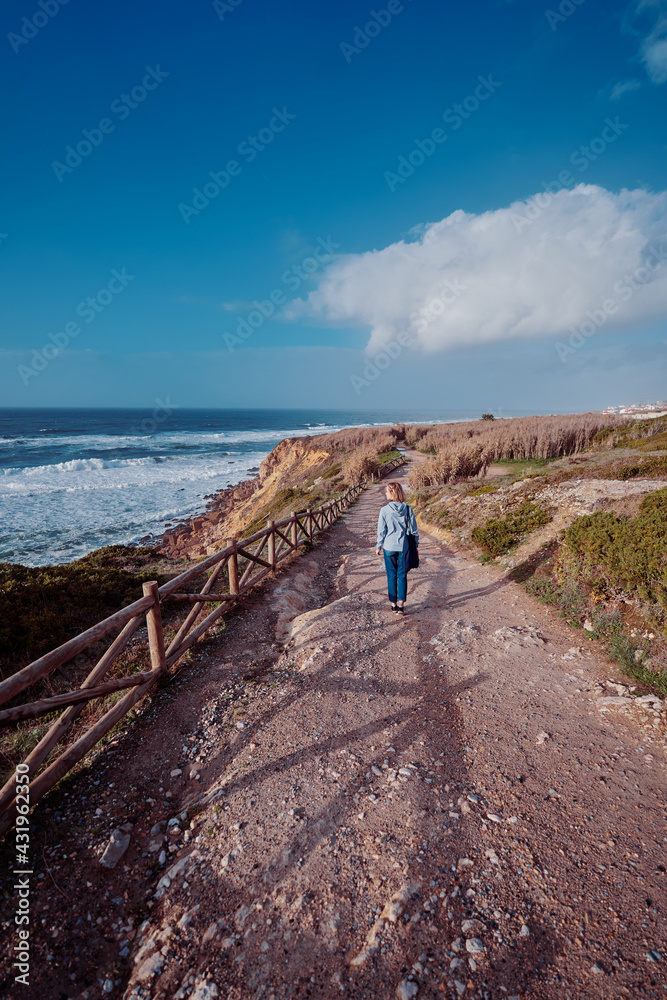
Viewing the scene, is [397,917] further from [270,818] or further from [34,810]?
[34,810]

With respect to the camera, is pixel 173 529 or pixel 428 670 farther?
pixel 173 529

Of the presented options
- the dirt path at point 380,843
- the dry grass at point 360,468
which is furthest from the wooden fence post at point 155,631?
the dry grass at point 360,468

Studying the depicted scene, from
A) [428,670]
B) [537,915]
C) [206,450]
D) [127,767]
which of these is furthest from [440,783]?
[206,450]

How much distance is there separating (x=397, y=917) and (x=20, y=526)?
25.3 metres

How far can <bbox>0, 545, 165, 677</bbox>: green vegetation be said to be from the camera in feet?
19.8

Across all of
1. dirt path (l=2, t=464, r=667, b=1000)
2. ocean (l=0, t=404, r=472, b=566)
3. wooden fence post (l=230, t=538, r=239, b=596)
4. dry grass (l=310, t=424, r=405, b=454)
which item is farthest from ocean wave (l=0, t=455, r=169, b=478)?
dirt path (l=2, t=464, r=667, b=1000)

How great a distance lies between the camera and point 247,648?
579 centimetres

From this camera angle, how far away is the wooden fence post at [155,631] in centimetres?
468

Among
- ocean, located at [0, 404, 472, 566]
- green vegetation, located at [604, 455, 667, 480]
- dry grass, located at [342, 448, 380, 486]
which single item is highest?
green vegetation, located at [604, 455, 667, 480]

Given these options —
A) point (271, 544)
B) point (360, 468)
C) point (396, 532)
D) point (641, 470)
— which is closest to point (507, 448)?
point (360, 468)

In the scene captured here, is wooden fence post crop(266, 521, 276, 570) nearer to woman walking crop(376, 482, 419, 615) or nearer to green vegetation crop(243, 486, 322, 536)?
woman walking crop(376, 482, 419, 615)

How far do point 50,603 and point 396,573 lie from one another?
21.2 feet

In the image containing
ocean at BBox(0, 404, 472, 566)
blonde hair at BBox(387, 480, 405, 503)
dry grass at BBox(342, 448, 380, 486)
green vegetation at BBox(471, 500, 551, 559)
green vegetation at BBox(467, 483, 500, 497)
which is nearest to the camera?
blonde hair at BBox(387, 480, 405, 503)

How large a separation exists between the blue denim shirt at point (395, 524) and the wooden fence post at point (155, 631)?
3390 mm
